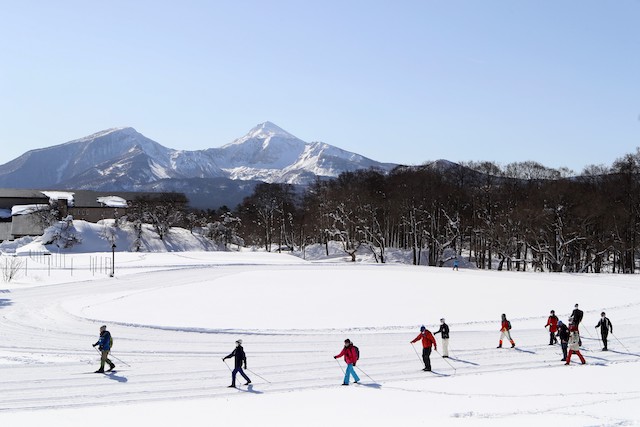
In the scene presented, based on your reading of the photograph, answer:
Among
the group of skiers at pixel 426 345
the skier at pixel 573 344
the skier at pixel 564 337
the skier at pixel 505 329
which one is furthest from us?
the skier at pixel 505 329

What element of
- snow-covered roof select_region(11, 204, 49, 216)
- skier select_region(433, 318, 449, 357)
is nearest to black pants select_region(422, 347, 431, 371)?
skier select_region(433, 318, 449, 357)

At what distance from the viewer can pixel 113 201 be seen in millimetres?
119312

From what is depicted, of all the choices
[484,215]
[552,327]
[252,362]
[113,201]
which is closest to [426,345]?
[252,362]

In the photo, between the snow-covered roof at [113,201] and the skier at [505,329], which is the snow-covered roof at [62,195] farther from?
the skier at [505,329]

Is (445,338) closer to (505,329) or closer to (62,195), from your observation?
(505,329)

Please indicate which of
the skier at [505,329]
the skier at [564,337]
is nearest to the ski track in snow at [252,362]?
the skier at [564,337]

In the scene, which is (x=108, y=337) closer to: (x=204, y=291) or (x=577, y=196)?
(x=204, y=291)

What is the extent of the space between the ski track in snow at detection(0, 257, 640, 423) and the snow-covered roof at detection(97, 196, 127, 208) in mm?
86285

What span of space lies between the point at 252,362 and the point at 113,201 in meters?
106

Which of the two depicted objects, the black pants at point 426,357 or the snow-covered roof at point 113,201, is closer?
the black pants at point 426,357

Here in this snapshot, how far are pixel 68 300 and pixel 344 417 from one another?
28784 mm

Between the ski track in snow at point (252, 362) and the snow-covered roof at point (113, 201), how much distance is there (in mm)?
86285

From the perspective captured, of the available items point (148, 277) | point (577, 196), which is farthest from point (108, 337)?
point (577, 196)

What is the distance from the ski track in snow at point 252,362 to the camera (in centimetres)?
1633
